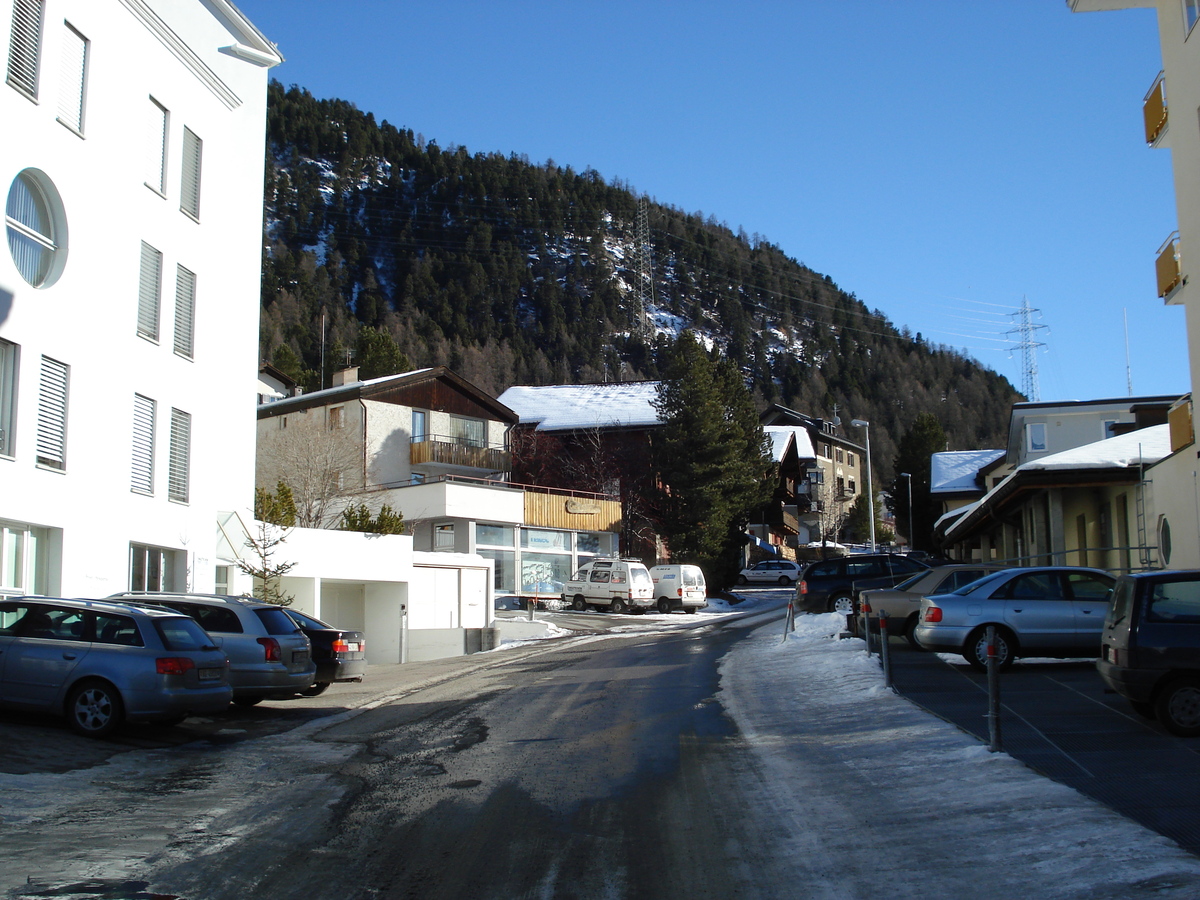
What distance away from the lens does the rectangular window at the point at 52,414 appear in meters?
17.9

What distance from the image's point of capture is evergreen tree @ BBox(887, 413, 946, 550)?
8075 cm

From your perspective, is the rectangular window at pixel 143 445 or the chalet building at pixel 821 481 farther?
the chalet building at pixel 821 481

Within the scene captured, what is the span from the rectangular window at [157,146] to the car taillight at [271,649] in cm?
1086

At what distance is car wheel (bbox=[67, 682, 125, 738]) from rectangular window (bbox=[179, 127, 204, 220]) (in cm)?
1400

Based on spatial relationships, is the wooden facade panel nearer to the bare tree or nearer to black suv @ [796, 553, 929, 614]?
the bare tree

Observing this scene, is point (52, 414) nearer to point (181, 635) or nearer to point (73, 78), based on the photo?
point (73, 78)

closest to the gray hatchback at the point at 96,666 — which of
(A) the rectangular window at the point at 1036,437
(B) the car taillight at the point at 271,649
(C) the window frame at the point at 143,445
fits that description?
(B) the car taillight at the point at 271,649

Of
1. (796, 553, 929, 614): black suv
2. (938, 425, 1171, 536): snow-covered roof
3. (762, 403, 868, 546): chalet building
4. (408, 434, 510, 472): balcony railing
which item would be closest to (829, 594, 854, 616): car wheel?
(796, 553, 929, 614): black suv

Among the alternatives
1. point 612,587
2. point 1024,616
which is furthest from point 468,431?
point 1024,616

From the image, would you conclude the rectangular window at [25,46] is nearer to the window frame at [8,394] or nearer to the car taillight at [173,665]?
the window frame at [8,394]

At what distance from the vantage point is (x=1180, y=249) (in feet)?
72.0

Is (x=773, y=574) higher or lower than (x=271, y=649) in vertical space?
higher

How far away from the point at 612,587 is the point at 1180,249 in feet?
79.9

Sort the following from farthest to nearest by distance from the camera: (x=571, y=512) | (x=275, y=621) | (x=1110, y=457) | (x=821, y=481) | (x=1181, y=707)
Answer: (x=821, y=481) < (x=571, y=512) < (x=1110, y=457) < (x=275, y=621) < (x=1181, y=707)
